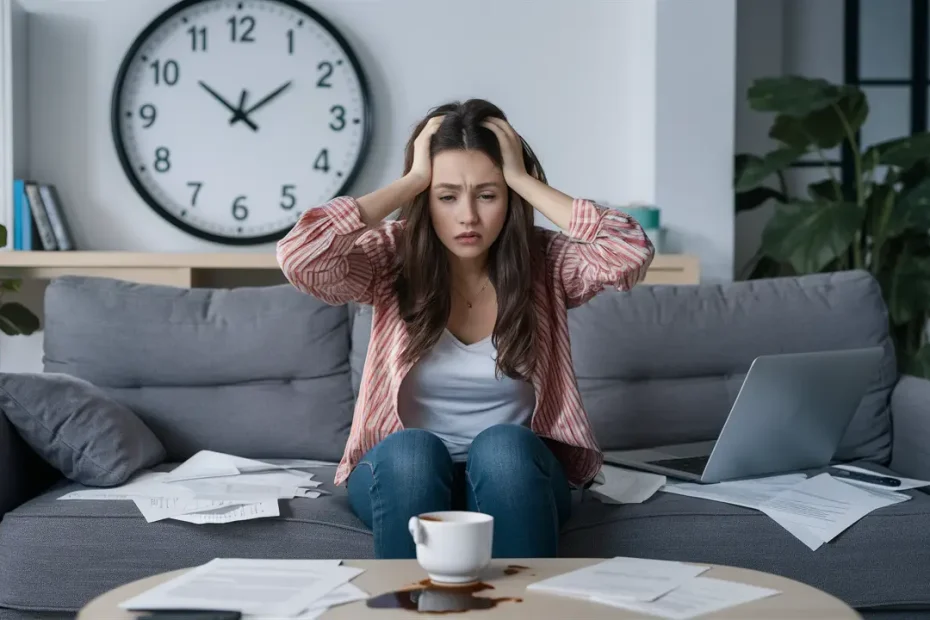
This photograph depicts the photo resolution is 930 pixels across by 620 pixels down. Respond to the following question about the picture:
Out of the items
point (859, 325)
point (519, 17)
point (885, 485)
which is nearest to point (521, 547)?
point (885, 485)

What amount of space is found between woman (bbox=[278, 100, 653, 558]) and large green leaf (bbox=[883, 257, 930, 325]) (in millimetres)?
1675

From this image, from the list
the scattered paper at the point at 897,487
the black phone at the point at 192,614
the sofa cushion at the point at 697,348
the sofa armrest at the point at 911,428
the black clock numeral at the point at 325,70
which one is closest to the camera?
the black phone at the point at 192,614

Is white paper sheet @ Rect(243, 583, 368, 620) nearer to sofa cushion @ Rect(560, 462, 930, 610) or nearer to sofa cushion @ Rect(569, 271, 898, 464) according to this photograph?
sofa cushion @ Rect(560, 462, 930, 610)

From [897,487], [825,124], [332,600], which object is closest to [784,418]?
[897,487]

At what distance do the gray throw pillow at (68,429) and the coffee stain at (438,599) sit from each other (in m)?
1.02

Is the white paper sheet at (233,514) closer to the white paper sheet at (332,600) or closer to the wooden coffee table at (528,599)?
the wooden coffee table at (528,599)

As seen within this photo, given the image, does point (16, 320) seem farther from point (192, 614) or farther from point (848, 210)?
point (848, 210)

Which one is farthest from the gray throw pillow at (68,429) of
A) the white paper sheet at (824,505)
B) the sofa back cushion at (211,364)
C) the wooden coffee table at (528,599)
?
the white paper sheet at (824,505)

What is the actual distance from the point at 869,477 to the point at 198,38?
2.35m

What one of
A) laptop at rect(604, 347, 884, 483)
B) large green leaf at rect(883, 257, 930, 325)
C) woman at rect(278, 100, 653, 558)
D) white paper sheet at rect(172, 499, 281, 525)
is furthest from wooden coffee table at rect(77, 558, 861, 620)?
large green leaf at rect(883, 257, 930, 325)

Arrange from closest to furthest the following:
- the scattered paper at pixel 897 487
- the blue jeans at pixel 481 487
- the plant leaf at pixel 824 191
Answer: the blue jeans at pixel 481 487 < the scattered paper at pixel 897 487 < the plant leaf at pixel 824 191

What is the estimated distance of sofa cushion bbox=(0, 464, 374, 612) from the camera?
174cm

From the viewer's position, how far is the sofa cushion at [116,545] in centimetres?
174

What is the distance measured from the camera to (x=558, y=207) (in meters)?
1.79
